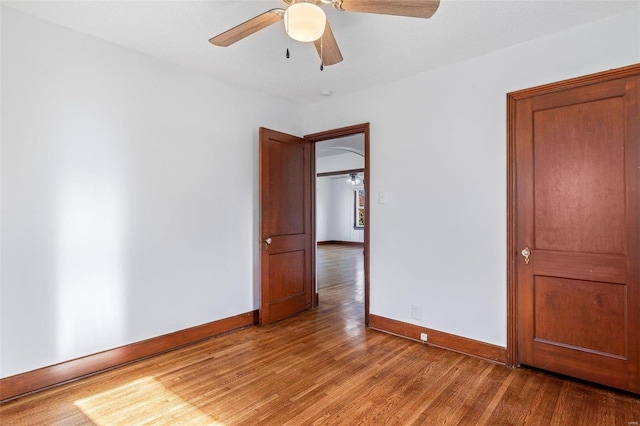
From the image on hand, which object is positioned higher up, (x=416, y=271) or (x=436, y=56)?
(x=436, y=56)

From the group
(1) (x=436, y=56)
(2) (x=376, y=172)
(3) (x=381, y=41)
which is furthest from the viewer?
(2) (x=376, y=172)

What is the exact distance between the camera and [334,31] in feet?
8.11

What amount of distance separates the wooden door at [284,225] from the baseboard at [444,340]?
3.34 feet

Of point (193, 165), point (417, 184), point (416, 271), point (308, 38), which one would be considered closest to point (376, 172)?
point (417, 184)

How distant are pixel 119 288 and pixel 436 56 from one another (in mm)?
3272

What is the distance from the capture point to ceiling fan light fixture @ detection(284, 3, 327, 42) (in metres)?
1.52

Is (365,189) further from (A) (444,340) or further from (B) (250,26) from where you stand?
(B) (250,26)

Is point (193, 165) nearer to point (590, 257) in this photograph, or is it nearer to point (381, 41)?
point (381, 41)

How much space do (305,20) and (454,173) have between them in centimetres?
200

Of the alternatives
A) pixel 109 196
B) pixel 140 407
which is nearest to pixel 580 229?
pixel 140 407

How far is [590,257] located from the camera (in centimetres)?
237

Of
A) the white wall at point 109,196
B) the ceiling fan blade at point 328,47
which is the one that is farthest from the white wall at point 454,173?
the white wall at point 109,196

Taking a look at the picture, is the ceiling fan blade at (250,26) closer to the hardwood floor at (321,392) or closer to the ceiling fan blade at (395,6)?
the ceiling fan blade at (395,6)

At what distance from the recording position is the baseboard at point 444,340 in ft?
8.99
